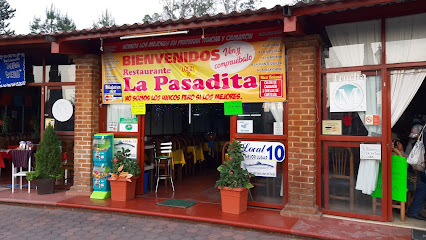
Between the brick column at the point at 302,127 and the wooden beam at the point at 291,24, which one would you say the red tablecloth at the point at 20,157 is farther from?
the wooden beam at the point at 291,24

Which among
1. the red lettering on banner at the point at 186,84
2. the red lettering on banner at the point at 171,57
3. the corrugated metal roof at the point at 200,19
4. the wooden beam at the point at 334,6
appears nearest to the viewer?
the wooden beam at the point at 334,6

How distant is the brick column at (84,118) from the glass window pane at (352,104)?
14.9 ft

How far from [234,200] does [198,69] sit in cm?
247

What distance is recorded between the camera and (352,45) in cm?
523

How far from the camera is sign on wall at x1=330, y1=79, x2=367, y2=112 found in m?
5.14

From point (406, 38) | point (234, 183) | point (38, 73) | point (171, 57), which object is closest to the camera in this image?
point (406, 38)

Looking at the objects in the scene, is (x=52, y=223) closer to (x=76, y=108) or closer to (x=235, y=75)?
(x=76, y=108)

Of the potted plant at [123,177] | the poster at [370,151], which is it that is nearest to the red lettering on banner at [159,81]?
the potted plant at [123,177]

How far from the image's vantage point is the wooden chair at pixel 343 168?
5.20 m

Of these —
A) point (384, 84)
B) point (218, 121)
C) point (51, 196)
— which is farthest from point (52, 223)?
point (218, 121)

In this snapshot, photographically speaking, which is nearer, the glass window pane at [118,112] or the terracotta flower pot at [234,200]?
the terracotta flower pot at [234,200]

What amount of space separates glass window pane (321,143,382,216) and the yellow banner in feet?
4.27

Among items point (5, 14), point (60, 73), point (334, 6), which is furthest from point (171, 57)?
point (5, 14)

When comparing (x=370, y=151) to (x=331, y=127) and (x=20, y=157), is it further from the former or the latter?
(x=20, y=157)
